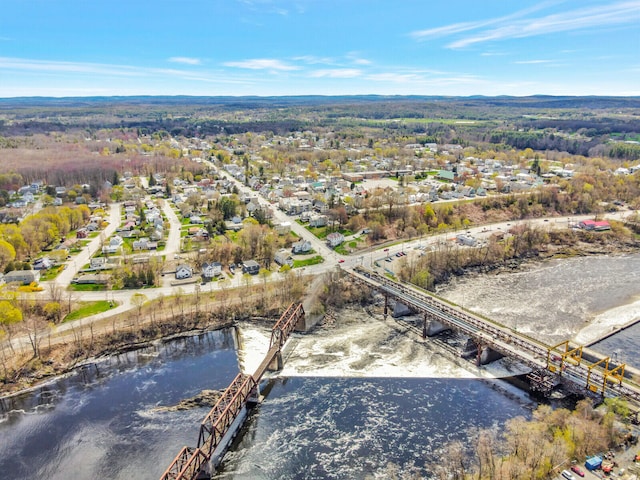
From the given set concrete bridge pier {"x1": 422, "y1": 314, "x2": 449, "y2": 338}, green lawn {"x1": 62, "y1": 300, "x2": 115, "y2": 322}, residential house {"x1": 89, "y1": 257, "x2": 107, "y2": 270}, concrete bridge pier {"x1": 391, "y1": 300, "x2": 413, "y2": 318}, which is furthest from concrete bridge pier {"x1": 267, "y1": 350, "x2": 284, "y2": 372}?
residential house {"x1": 89, "y1": 257, "x2": 107, "y2": 270}

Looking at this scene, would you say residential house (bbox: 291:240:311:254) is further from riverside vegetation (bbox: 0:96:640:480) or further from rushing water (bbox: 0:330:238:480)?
rushing water (bbox: 0:330:238:480)

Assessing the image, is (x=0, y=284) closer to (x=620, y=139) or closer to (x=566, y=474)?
(x=566, y=474)

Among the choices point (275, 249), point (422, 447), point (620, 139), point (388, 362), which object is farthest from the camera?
point (620, 139)

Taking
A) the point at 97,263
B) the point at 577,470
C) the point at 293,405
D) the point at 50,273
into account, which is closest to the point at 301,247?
the point at 97,263

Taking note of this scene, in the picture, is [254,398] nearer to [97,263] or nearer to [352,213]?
[97,263]

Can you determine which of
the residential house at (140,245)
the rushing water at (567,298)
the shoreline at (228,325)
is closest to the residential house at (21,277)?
the residential house at (140,245)

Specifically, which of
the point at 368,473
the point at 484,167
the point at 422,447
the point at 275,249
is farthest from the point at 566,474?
the point at 484,167

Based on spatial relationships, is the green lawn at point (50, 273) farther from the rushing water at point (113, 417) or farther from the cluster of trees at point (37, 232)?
the rushing water at point (113, 417)
